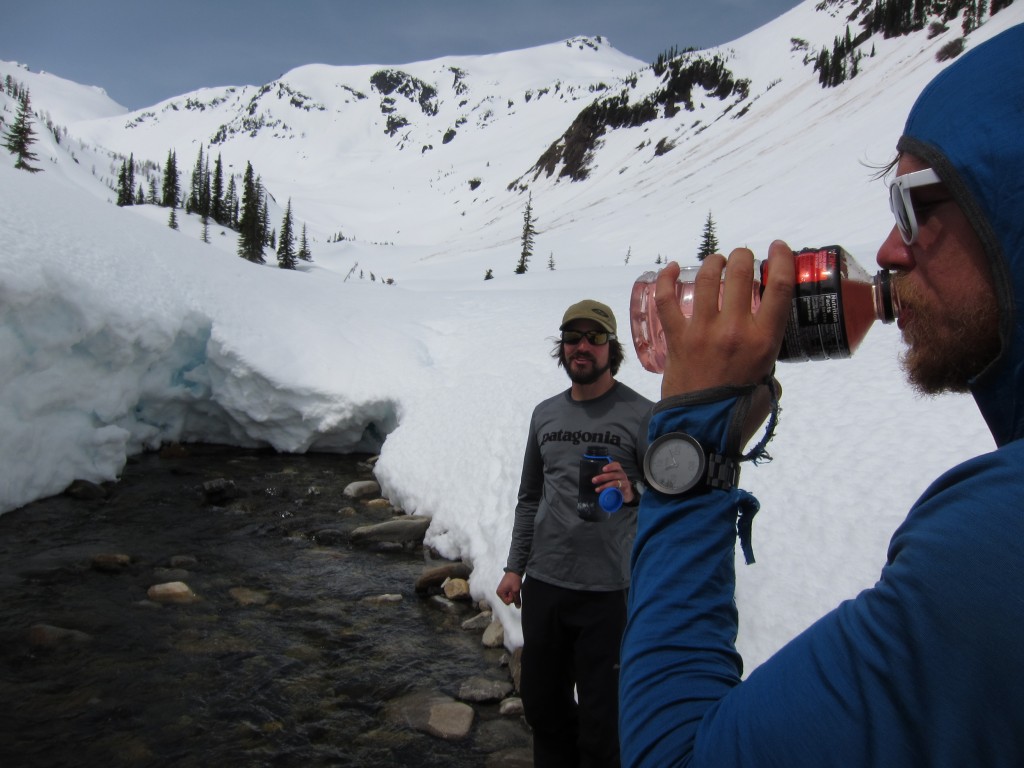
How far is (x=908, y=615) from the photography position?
710 mm

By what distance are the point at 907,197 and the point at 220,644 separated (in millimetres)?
5978

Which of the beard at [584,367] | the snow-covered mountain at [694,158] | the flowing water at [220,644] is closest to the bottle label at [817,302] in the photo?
the beard at [584,367]

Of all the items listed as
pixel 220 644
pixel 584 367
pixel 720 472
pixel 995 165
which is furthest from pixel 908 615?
pixel 220 644

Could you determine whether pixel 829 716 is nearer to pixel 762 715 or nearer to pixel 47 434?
pixel 762 715

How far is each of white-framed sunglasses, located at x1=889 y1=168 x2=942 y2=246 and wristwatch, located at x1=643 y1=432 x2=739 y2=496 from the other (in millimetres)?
458

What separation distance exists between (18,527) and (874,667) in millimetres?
9110

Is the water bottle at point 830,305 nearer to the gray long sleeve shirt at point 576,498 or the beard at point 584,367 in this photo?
the gray long sleeve shirt at point 576,498

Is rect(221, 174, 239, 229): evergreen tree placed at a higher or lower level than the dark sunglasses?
higher

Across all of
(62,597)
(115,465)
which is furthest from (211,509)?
(62,597)

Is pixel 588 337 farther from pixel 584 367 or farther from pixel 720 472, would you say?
pixel 720 472

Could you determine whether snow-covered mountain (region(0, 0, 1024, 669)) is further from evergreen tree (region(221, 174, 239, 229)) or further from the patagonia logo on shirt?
evergreen tree (region(221, 174, 239, 229))

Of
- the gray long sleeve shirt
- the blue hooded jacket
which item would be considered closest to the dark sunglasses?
the gray long sleeve shirt

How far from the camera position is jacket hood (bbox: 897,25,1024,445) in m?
0.84

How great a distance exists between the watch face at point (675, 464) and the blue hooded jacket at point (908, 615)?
0.03m
